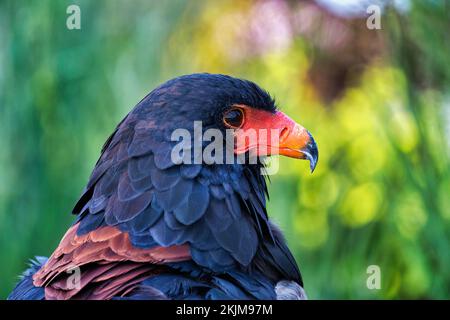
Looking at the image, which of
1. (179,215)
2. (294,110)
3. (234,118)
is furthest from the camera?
(294,110)

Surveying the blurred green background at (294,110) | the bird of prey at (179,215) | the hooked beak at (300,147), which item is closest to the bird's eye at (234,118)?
the bird of prey at (179,215)

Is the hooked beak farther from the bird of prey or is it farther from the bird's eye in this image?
the bird's eye

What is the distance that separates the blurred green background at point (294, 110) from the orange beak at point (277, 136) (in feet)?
3.92

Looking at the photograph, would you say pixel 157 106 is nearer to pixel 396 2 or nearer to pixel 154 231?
pixel 154 231

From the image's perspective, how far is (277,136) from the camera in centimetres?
258

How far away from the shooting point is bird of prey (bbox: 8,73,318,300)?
2211mm

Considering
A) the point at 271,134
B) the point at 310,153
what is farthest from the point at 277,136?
the point at 310,153

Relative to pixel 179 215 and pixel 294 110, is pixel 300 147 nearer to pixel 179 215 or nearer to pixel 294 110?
pixel 179 215

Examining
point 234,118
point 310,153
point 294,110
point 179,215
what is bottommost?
point 179,215

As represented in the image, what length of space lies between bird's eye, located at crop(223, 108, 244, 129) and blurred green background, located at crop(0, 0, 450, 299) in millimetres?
1304

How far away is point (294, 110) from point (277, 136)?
2.59 m

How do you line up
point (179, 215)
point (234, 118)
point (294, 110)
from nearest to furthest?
point (179, 215) < point (234, 118) < point (294, 110)

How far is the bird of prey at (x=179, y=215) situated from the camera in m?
2.21
